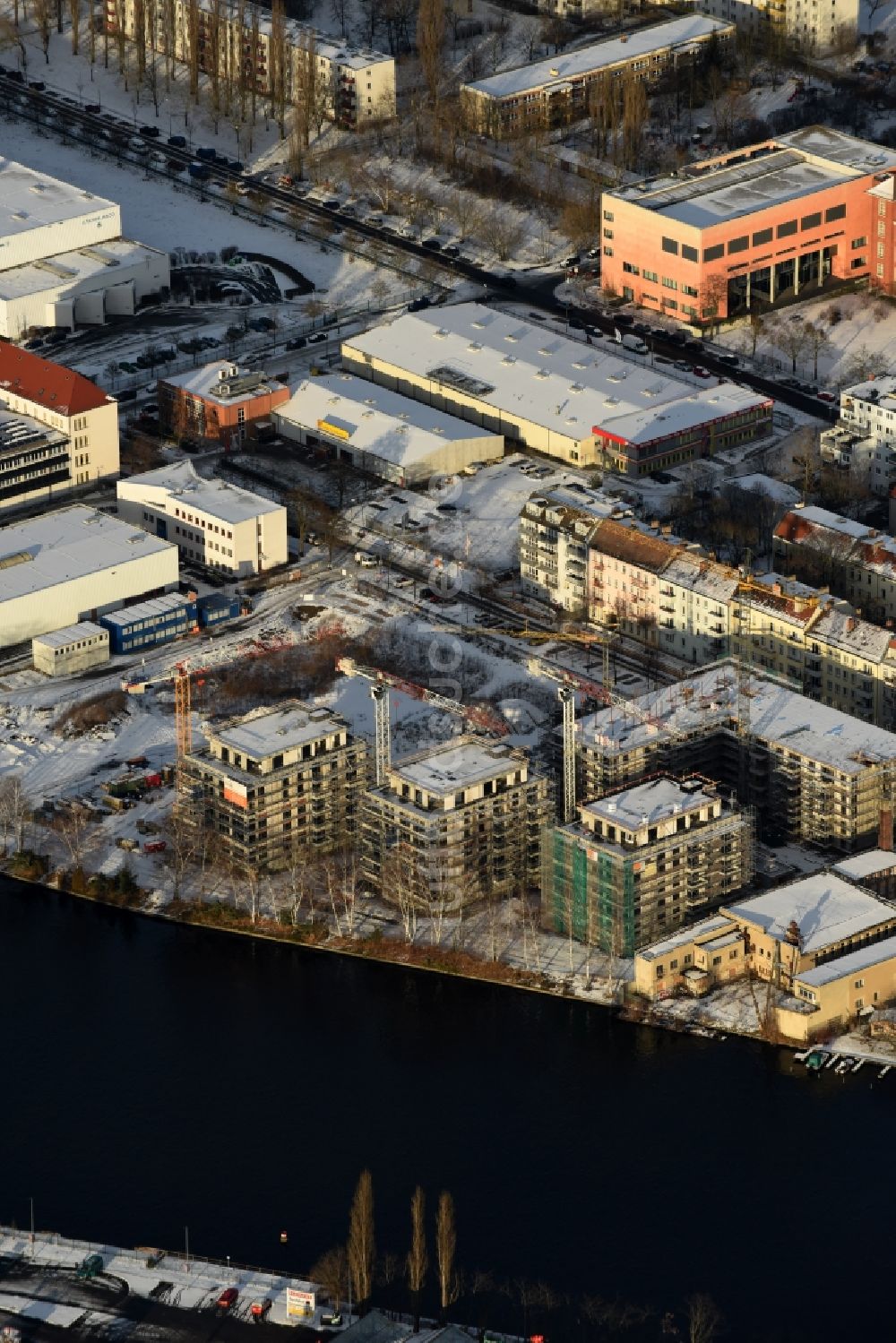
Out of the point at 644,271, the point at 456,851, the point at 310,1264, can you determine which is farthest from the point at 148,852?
the point at 644,271

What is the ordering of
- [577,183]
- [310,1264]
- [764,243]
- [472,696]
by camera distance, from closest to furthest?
[310,1264] → [472,696] → [764,243] → [577,183]

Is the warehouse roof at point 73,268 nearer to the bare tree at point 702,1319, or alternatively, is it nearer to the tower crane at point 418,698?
the tower crane at point 418,698

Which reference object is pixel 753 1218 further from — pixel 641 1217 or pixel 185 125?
pixel 185 125

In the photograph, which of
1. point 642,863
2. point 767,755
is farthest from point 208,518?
point 642,863

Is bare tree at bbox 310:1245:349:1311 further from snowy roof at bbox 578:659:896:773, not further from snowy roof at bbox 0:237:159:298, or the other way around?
snowy roof at bbox 0:237:159:298

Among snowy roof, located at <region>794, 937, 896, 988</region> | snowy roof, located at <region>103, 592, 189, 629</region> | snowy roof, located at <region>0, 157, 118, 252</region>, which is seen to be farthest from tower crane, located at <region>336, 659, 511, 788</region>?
snowy roof, located at <region>0, 157, 118, 252</region>
